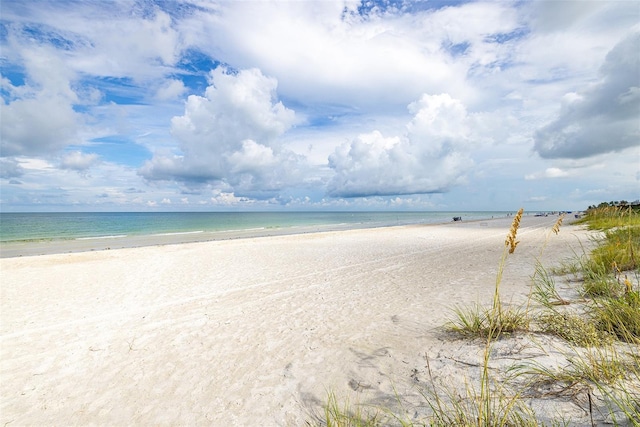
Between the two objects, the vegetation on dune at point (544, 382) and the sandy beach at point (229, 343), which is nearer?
the vegetation on dune at point (544, 382)

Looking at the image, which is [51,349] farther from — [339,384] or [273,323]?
[339,384]

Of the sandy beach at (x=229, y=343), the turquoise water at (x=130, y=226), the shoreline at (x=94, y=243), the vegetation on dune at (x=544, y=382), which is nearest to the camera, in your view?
the vegetation on dune at (x=544, y=382)

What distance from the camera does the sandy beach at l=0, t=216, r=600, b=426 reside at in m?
3.80

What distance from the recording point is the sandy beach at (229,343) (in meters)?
3.80

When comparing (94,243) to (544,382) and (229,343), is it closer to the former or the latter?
(229,343)

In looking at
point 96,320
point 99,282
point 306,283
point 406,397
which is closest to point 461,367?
point 406,397

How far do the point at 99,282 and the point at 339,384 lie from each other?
1072 centimetres

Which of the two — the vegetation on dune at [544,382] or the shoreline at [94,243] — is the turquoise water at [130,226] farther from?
the vegetation on dune at [544,382]

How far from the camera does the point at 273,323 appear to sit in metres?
6.40

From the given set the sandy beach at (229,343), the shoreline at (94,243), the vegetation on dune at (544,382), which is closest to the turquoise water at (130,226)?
the shoreline at (94,243)

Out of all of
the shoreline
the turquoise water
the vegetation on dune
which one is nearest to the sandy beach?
the vegetation on dune

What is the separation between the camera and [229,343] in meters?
5.56

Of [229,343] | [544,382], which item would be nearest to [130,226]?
[229,343]

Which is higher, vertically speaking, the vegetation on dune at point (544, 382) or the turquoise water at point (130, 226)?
the vegetation on dune at point (544, 382)
